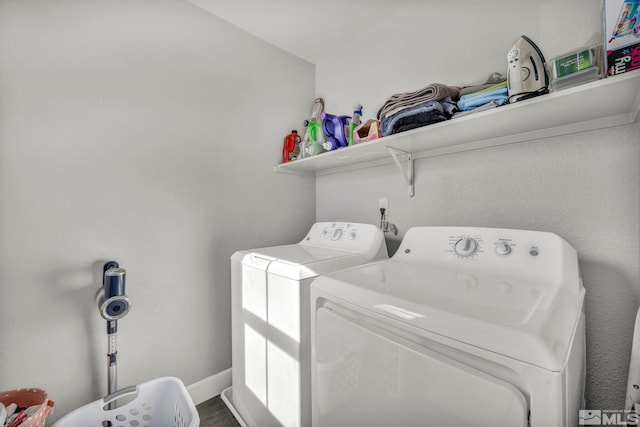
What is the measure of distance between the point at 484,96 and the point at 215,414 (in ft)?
7.25

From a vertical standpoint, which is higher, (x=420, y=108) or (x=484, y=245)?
(x=420, y=108)

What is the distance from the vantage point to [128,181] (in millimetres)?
1450

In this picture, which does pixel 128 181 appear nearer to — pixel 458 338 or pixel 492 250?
pixel 458 338

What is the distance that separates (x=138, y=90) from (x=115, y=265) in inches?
38.0

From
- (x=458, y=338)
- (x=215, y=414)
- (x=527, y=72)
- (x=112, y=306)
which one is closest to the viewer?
(x=458, y=338)

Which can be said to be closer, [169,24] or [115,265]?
[115,265]

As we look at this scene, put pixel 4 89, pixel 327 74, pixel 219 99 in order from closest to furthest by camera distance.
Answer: pixel 4 89
pixel 219 99
pixel 327 74

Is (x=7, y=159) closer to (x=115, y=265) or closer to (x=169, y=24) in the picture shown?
(x=115, y=265)

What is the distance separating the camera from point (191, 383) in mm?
1674

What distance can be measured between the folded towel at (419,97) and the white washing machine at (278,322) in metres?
0.67

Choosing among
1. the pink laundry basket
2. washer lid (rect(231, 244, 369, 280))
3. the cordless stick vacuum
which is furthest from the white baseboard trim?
washer lid (rect(231, 244, 369, 280))

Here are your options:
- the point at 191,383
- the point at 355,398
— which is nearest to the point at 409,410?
the point at 355,398

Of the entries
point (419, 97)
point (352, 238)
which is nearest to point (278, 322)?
point (352, 238)

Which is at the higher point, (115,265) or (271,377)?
(115,265)
